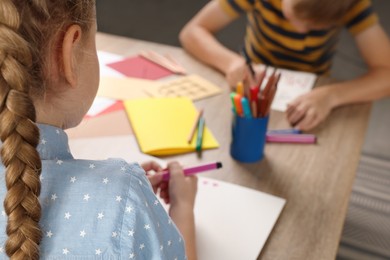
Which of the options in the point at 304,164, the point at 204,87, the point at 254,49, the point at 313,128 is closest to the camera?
the point at 304,164

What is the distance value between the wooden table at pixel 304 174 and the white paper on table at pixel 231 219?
19mm

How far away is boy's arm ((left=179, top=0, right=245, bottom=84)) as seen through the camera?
4.36 feet

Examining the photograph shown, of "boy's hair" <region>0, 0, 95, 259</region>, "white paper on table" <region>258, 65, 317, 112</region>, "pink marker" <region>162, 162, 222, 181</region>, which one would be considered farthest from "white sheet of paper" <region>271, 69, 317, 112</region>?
"boy's hair" <region>0, 0, 95, 259</region>

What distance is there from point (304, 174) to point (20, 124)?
616 mm

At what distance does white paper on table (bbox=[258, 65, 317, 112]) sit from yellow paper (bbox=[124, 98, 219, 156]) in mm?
221

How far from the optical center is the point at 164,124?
3.42 ft

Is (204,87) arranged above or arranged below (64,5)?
below

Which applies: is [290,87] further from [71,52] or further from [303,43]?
[71,52]

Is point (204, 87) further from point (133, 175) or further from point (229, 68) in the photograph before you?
point (133, 175)

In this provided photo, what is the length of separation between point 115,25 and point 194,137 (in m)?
2.27

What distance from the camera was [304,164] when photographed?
3.14 feet

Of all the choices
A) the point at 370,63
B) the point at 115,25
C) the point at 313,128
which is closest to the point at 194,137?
the point at 313,128

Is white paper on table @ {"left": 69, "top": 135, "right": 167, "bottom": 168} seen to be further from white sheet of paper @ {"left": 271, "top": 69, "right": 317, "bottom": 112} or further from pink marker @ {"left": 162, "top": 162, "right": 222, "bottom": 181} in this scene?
white sheet of paper @ {"left": 271, "top": 69, "right": 317, "bottom": 112}

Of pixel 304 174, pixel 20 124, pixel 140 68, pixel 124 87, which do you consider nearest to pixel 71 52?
pixel 20 124
